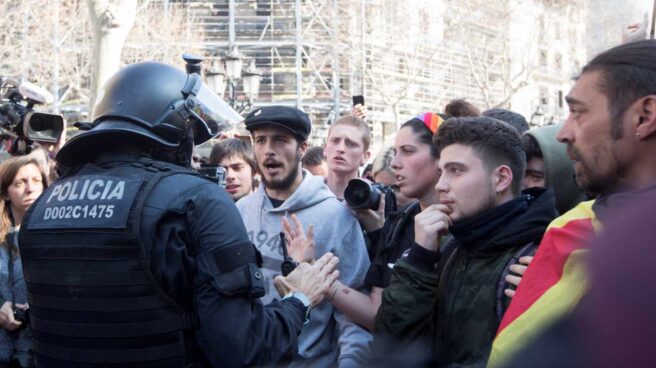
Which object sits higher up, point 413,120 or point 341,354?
point 413,120

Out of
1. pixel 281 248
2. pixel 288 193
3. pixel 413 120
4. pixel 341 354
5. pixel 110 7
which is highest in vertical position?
pixel 110 7

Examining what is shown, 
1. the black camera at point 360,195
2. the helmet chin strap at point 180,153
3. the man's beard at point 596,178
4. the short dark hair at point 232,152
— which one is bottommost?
the black camera at point 360,195

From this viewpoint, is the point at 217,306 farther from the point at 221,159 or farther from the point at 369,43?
the point at 369,43

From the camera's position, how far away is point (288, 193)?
3637 millimetres

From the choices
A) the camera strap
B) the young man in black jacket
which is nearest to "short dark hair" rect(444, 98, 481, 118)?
the young man in black jacket

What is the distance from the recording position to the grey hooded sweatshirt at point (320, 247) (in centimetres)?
325

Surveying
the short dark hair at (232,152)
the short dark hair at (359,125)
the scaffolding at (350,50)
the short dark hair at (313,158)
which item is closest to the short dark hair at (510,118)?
the short dark hair at (359,125)

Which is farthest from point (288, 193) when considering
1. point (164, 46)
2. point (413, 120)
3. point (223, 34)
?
point (223, 34)

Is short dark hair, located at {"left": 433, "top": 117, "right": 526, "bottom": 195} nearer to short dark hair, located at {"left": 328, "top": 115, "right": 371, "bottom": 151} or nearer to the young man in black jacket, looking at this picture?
the young man in black jacket

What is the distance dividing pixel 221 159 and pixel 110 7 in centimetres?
565

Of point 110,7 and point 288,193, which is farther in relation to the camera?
point 110,7

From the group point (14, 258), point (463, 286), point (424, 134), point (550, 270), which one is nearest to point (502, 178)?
point (463, 286)

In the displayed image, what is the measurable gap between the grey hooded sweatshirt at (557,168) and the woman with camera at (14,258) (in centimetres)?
282

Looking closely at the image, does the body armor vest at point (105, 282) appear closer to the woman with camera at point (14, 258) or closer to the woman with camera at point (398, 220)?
the woman with camera at point (398, 220)
